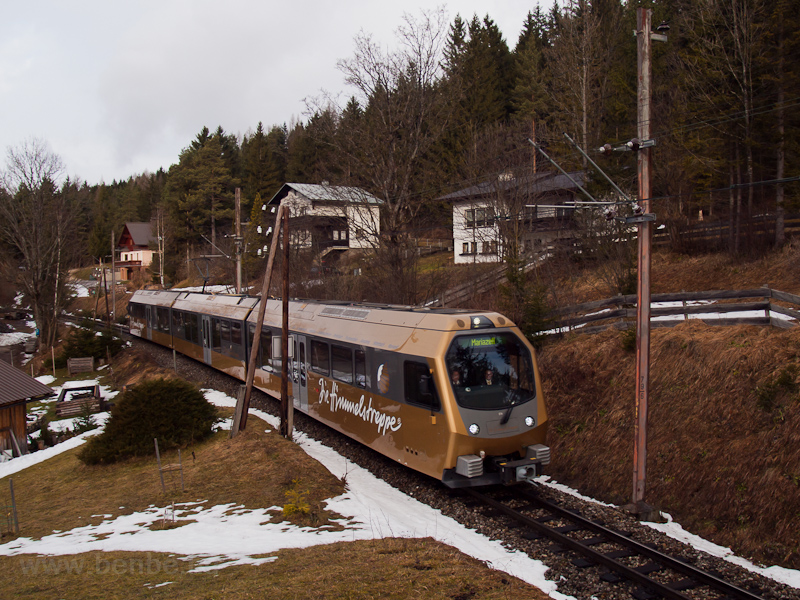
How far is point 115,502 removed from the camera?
11859mm

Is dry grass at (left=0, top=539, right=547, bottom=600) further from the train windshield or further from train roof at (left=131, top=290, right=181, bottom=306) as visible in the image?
train roof at (left=131, top=290, right=181, bottom=306)

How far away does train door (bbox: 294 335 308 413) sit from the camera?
15.6m

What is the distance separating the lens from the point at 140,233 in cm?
9038

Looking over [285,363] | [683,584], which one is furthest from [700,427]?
[285,363]

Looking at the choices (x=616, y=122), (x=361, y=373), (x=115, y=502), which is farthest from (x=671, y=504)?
(x=616, y=122)

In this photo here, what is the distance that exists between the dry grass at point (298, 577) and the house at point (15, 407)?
14.1 metres

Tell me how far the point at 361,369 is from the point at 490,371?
10.4 feet

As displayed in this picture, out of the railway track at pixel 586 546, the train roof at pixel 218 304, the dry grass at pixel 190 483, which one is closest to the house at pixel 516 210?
the train roof at pixel 218 304

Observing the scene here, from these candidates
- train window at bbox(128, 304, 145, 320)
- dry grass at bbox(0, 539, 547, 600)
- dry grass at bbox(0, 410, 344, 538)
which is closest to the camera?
dry grass at bbox(0, 539, 547, 600)

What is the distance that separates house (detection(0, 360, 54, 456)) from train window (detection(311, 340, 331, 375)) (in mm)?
12176

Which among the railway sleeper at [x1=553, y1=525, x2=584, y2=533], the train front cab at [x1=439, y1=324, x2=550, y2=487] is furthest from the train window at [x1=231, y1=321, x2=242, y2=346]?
the railway sleeper at [x1=553, y1=525, x2=584, y2=533]

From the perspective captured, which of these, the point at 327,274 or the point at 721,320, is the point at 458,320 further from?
the point at 327,274

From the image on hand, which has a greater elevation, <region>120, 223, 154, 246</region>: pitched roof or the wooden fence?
<region>120, 223, 154, 246</region>: pitched roof

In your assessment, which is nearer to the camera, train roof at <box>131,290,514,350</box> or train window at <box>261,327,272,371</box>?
train roof at <box>131,290,514,350</box>
